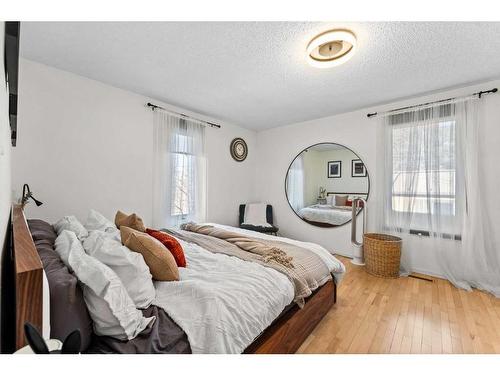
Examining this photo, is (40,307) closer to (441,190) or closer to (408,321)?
(408,321)

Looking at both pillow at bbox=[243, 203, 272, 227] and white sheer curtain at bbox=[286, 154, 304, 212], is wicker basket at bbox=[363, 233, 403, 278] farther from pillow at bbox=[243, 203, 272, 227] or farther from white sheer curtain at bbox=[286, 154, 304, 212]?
pillow at bbox=[243, 203, 272, 227]

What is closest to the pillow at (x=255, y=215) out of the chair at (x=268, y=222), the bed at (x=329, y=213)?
the chair at (x=268, y=222)

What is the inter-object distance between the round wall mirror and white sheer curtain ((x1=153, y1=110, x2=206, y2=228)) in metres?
1.71

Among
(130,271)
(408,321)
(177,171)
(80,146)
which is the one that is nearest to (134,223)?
(130,271)

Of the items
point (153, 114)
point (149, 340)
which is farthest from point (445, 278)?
point (153, 114)

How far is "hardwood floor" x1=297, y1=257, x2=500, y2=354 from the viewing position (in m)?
1.54

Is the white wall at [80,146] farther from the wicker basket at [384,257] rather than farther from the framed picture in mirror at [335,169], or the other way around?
the wicker basket at [384,257]

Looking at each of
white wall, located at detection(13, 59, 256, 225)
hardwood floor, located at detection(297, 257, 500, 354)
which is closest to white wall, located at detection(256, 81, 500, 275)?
hardwood floor, located at detection(297, 257, 500, 354)

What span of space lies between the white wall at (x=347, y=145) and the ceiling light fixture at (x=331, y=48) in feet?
5.67

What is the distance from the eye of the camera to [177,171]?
319cm

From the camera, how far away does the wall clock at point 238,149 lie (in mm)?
4059

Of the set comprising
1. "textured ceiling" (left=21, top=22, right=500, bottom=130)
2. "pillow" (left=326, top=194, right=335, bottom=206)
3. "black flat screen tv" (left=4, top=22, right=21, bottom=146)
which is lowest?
"pillow" (left=326, top=194, right=335, bottom=206)
